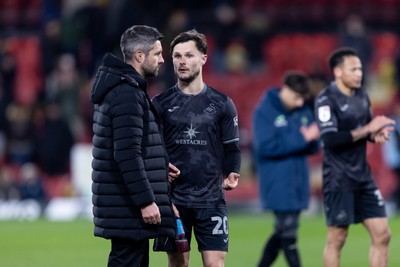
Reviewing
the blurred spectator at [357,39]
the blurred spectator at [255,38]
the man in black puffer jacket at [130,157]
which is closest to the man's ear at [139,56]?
the man in black puffer jacket at [130,157]

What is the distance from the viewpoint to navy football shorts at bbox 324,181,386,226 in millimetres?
11227

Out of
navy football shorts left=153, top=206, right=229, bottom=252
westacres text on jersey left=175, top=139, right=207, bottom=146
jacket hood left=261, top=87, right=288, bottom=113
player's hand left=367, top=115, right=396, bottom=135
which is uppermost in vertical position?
jacket hood left=261, top=87, right=288, bottom=113

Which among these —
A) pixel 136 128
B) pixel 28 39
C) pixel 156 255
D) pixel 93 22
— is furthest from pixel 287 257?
pixel 28 39

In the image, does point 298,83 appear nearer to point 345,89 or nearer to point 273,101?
point 273,101

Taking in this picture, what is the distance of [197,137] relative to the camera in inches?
376

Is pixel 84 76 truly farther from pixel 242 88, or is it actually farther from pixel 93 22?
pixel 242 88

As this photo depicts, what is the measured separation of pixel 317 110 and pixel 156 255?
4275 mm

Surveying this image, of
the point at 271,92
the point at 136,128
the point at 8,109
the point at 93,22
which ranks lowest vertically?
the point at 136,128

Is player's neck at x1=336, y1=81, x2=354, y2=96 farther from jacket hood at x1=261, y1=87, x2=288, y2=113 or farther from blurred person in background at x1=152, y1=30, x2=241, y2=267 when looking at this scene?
blurred person in background at x1=152, y1=30, x2=241, y2=267

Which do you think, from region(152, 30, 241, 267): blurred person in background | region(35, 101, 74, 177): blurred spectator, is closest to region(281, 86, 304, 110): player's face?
region(152, 30, 241, 267): blurred person in background

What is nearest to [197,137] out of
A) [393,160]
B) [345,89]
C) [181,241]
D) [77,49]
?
[181,241]

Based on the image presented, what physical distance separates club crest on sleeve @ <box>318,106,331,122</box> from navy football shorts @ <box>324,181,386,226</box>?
679 mm

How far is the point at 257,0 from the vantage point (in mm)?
27422

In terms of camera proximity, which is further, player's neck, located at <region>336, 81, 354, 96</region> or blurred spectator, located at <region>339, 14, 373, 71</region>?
blurred spectator, located at <region>339, 14, 373, 71</region>
